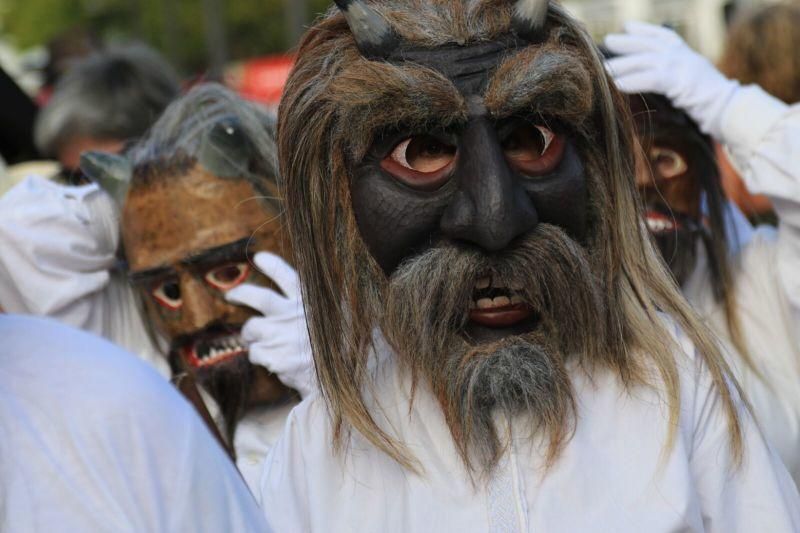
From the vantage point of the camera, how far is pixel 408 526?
85.8 inches

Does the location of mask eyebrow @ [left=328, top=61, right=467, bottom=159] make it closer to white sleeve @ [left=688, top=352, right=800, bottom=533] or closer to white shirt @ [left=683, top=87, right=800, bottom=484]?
white sleeve @ [left=688, top=352, right=800, bottom=533]

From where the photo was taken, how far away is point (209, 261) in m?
3.05

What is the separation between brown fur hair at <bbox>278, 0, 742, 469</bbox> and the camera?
7.24ft

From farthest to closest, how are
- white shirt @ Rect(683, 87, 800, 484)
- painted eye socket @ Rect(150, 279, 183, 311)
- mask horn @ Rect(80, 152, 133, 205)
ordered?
mask horn @ Rect(80, 152, 133, 205) < painted eye socket @ Rect(150, 279, 183, 311) < white shirt @ Rect(683, 87, 800, 484)

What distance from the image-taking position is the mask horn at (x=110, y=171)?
10.5 ft

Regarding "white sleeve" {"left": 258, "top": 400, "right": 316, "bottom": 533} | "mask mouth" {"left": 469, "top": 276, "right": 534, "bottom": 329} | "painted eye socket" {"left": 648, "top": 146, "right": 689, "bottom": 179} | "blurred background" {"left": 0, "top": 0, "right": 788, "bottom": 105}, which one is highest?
"mask mouth" {"left": 469, "top": 276, "right": 534, "bottom": 329}

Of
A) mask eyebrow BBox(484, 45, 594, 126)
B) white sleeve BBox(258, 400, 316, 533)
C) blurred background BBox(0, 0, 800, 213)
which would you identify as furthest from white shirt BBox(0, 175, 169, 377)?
mask eyebrow BBox(484, 45, 594, 126)

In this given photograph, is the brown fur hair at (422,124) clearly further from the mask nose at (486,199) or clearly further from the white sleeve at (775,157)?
the white sleeve at (775,157)

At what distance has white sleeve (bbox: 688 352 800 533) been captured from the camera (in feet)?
6.97

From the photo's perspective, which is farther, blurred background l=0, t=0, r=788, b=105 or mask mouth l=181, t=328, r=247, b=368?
blurred background l=0, t=0, r=788, b=105

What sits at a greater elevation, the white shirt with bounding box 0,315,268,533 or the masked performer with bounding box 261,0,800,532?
the white shirt with bounding box 0,315,268,533

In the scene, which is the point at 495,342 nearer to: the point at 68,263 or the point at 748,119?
the point at 748,119

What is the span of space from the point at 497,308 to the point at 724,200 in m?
1.12

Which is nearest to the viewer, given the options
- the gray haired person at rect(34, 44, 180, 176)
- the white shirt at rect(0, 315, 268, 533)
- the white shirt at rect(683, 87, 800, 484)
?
the white shirt at rect(0, 315, 268, 533)
